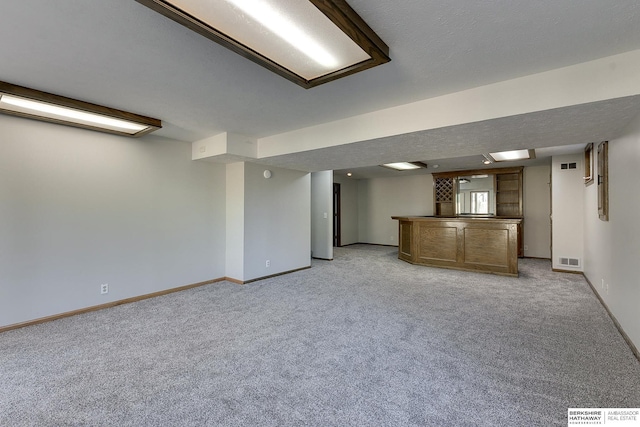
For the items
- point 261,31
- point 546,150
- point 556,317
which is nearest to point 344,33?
point 261,31

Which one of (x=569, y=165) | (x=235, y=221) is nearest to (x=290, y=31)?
(x=235, y=221)

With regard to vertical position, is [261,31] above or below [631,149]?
above

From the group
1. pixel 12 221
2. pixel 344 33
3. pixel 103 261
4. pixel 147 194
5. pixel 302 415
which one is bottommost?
pixel 302 415

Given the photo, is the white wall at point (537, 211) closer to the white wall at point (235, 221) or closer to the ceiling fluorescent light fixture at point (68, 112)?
the white wall at point (235, 221)

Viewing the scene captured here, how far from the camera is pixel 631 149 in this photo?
244 centimetres

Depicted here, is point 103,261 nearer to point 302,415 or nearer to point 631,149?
point 302,415

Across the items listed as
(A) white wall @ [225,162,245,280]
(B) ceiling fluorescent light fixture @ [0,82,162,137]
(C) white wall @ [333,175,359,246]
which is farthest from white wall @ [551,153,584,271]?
(B) ceiling fluorescent light fixture @ [0,82,162,137]

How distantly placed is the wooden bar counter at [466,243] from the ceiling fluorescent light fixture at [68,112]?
17.0 feet

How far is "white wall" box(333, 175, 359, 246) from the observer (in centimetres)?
930

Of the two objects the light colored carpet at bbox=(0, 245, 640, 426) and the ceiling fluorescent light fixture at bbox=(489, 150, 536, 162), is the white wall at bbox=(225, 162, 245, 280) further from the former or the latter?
the ceiling fluorescent light fixture at bbox=(489, 150, 536, 162)

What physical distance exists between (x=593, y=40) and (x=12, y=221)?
520 centimetres

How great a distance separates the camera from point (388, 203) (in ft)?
31.1

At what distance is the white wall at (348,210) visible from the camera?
9297 millimetres

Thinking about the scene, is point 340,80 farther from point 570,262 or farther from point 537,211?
point 537,211
